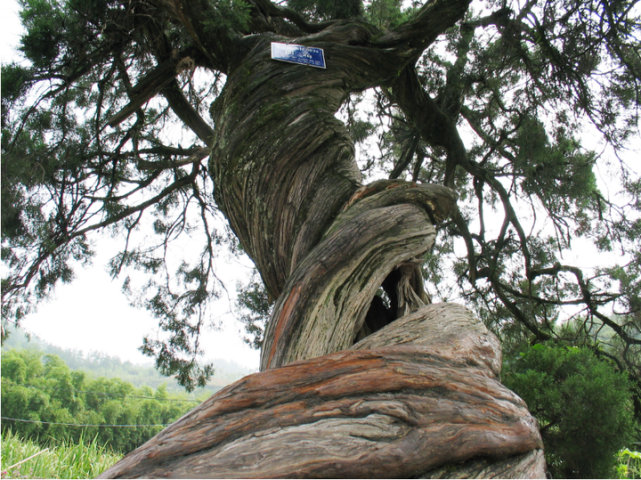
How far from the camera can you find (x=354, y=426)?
728 mm

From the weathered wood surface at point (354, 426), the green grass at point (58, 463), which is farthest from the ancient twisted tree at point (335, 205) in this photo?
the green grass at point (58, 463)

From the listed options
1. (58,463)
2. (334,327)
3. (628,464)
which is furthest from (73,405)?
(334,327)

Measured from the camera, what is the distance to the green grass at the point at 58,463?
5.45 m

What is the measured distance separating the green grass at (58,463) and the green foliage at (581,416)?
532 centimetres

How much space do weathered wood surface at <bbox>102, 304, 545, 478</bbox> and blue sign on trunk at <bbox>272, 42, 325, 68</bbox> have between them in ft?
4.83

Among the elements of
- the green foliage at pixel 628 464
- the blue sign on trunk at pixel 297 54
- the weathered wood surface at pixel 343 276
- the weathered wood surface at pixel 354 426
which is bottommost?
the green foliage at pixel 628 464

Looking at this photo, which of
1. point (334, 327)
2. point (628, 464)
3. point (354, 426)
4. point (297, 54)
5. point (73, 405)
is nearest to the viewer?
point (354, 426)

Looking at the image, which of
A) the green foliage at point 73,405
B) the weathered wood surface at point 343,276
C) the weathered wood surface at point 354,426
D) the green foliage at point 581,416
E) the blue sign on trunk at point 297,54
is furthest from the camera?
the green foliage at point 73,405

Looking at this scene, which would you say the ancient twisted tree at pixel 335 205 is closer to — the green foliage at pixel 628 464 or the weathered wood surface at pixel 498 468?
the weathered wood surface at pixel 498 468

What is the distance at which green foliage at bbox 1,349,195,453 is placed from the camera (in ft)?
45.8

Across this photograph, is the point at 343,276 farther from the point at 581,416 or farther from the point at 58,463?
the point at 58,463

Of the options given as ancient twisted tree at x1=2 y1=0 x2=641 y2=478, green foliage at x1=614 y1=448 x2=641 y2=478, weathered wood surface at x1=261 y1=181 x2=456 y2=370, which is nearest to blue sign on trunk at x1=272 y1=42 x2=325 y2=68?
ancient twisted tree at x1=2 y1=0 x2=641 y2=478

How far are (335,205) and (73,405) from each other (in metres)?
18.8

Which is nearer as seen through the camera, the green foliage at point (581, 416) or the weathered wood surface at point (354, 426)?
the weathered wood surface at point (354, 426)
